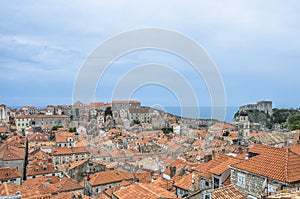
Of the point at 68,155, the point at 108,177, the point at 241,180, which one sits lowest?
the point at 68,155

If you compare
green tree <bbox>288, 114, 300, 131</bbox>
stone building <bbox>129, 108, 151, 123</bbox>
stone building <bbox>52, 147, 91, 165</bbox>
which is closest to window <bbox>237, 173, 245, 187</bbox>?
stone building <bbox>52, 147, 91, 165</bbox>

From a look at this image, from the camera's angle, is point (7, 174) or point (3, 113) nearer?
point (7, 174)

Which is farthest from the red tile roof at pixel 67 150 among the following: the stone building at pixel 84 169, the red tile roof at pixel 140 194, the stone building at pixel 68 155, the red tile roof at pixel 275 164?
the red tile roof at pixel 275 164

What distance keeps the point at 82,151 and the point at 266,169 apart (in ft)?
107

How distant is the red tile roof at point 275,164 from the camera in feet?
31.4

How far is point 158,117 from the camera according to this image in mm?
79938

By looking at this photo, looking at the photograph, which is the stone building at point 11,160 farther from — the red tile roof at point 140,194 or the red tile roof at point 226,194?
the red tile roof at point 226,194

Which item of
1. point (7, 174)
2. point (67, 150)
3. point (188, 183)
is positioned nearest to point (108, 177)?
point (7, 174)

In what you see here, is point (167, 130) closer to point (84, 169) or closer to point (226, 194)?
point (84, 169)

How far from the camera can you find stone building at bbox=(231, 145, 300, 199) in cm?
950

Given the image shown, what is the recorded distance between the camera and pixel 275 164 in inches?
404

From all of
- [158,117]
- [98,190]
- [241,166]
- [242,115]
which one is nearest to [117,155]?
[98,190]

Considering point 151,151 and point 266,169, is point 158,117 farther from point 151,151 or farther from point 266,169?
point 266,169

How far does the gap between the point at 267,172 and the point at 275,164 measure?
550mm
